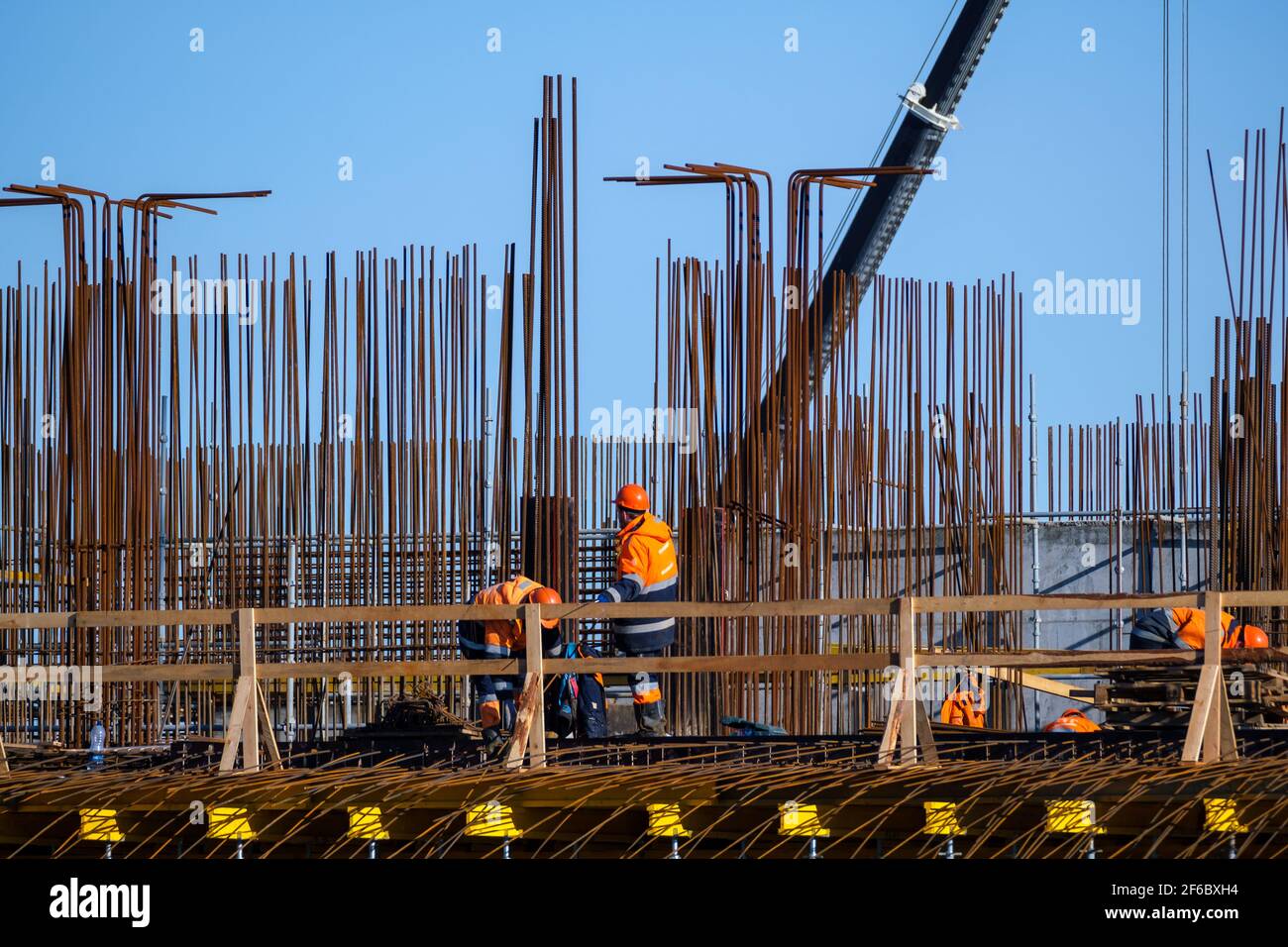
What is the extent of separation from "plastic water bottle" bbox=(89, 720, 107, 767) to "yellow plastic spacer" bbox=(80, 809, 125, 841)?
2.22 m

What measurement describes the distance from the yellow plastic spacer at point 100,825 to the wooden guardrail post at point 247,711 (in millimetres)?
702

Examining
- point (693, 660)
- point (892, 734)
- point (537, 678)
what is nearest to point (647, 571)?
point (693, 660)

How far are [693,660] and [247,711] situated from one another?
7.00 feet

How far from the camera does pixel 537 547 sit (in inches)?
481

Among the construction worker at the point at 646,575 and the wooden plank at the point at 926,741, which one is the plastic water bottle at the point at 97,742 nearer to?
the construction worker at the point at 646,575

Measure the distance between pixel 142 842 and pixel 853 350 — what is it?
690 centimetres

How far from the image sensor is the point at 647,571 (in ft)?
37.0

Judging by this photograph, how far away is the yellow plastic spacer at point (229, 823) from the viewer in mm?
7645

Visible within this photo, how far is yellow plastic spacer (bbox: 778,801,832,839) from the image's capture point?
7414 mm

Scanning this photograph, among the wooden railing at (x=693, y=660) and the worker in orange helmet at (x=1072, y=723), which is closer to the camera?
the wooden railing at (x=693, y=660)

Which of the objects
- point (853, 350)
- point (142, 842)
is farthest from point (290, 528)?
point (142, 842)

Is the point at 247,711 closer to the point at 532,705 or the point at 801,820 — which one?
the point at 532,705

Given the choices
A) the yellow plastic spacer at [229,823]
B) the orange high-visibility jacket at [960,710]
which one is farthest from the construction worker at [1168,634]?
the yellow plastic spacer at [229,823]

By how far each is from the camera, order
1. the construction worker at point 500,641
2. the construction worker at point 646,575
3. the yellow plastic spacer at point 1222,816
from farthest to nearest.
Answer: the construction worker at point 646,575 → the construction worker at point 500,641 → the yellow plastic spacer at point 1222,816
